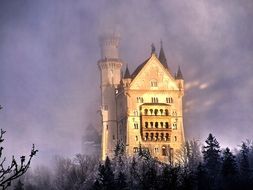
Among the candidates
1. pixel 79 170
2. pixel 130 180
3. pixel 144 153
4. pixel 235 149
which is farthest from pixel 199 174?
pixel 235 149

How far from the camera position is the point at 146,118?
110 metres

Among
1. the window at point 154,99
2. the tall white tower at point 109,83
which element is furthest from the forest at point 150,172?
the window at point 154,99

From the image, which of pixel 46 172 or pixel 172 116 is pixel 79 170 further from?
pixel 172 116

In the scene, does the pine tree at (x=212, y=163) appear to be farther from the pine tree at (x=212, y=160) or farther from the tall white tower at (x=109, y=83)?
the tall white tower at (x=109, y=83)

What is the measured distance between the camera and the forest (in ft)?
221

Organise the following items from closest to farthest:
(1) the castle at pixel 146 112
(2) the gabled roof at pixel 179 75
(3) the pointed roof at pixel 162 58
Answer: (1) the castle at pixel 146 112, (2) the gabled roof at pixel 179 75, (3) the pointed roof at pixel 162 58

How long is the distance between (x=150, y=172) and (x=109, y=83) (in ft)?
206

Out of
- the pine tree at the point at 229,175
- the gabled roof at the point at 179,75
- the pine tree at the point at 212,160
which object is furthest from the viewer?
the gabled roof at the point at 179,75

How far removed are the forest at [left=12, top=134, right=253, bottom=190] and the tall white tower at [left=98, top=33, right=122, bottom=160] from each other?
574cm

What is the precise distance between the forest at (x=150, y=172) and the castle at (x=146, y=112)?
3609mm

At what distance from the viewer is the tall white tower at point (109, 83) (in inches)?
4528

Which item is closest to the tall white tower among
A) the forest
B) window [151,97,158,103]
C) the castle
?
the castle

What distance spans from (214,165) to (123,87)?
1351 inches

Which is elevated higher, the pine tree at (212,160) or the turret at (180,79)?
the turret at (180,79)
